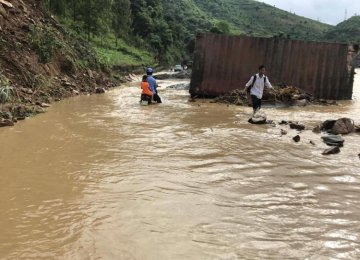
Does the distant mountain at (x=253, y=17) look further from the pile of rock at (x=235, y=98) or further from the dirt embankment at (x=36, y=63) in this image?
the pile of rock at (x=235, y=98)

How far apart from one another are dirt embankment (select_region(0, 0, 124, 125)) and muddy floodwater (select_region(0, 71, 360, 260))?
258 centimetres

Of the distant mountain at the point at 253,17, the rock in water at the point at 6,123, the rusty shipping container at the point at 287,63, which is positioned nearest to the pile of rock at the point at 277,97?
the rusty shipping container at the point at 287,63

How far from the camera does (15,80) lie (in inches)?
497

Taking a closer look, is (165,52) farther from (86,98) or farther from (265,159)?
(265,159)

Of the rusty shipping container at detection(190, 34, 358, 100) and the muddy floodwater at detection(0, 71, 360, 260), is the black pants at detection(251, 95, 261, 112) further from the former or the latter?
the rusty shipping container at detection(190, 34, 358, 100)

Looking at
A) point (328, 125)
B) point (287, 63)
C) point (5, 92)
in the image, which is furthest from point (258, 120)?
point (5, 92)

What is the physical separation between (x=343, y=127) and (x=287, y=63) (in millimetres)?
6572

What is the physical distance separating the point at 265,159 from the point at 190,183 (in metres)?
1.75

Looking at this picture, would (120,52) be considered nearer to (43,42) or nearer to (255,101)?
(43,42)

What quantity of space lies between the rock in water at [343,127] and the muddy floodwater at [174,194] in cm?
27

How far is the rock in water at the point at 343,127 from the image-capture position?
875cm

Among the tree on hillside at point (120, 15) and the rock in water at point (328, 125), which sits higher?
the tree on hillside at point (120, 15)

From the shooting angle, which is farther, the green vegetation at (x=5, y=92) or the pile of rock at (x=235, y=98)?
the pile of rock at (x=235, y=98)

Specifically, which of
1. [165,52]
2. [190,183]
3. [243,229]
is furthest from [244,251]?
[165,52]
